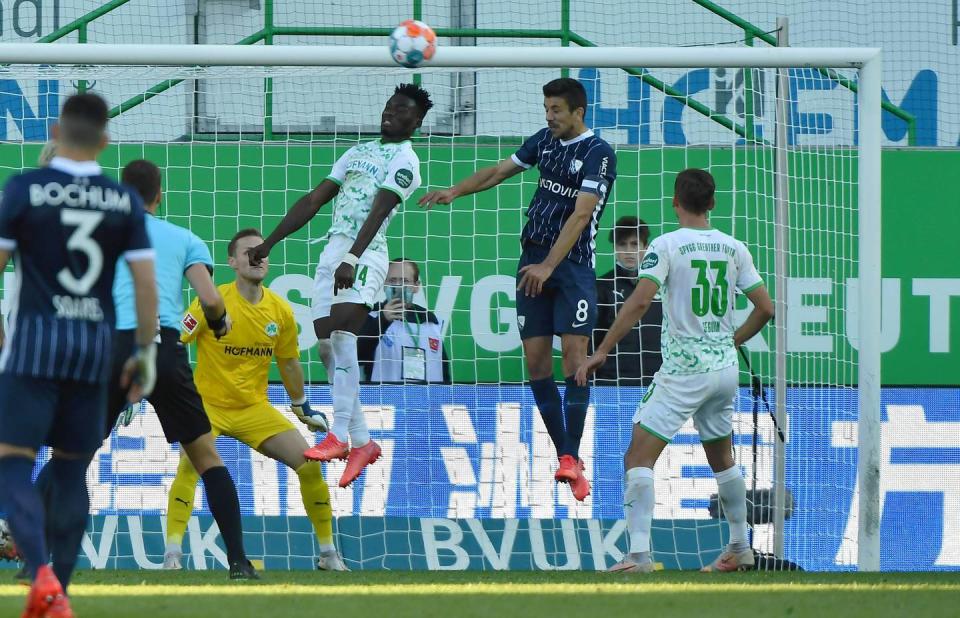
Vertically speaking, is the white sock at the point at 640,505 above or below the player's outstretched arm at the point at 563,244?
below

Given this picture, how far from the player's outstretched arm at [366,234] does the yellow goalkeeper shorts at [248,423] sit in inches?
32.1

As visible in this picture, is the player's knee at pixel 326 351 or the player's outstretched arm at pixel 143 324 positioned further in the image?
the player's knee at pixel 326 351

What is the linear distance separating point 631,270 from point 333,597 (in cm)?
421

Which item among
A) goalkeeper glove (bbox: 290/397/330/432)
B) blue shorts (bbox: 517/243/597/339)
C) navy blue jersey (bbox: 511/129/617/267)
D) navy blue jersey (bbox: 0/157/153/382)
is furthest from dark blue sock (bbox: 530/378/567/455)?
navy blue jersey (bbox: 0/157/153/382)

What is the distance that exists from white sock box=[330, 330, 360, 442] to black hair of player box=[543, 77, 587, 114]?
5.58ft

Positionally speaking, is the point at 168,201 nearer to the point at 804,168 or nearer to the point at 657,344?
the point at 657,344

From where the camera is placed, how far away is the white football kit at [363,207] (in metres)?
8.02

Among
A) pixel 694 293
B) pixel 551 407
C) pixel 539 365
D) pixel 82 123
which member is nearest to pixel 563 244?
pixel 539 365

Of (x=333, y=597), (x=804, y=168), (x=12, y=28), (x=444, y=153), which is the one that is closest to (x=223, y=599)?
(x=333, y=597)

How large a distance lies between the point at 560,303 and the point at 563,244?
39 centimetres

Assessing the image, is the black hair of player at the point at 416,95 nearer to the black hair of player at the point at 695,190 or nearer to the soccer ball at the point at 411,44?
the soccer ball at the point at 411,44

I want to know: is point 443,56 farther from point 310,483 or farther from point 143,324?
point 143,324

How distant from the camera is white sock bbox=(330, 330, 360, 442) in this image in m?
8.06

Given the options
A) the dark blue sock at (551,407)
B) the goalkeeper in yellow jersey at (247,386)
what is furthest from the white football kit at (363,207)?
the dark blue sock at (551,407)
